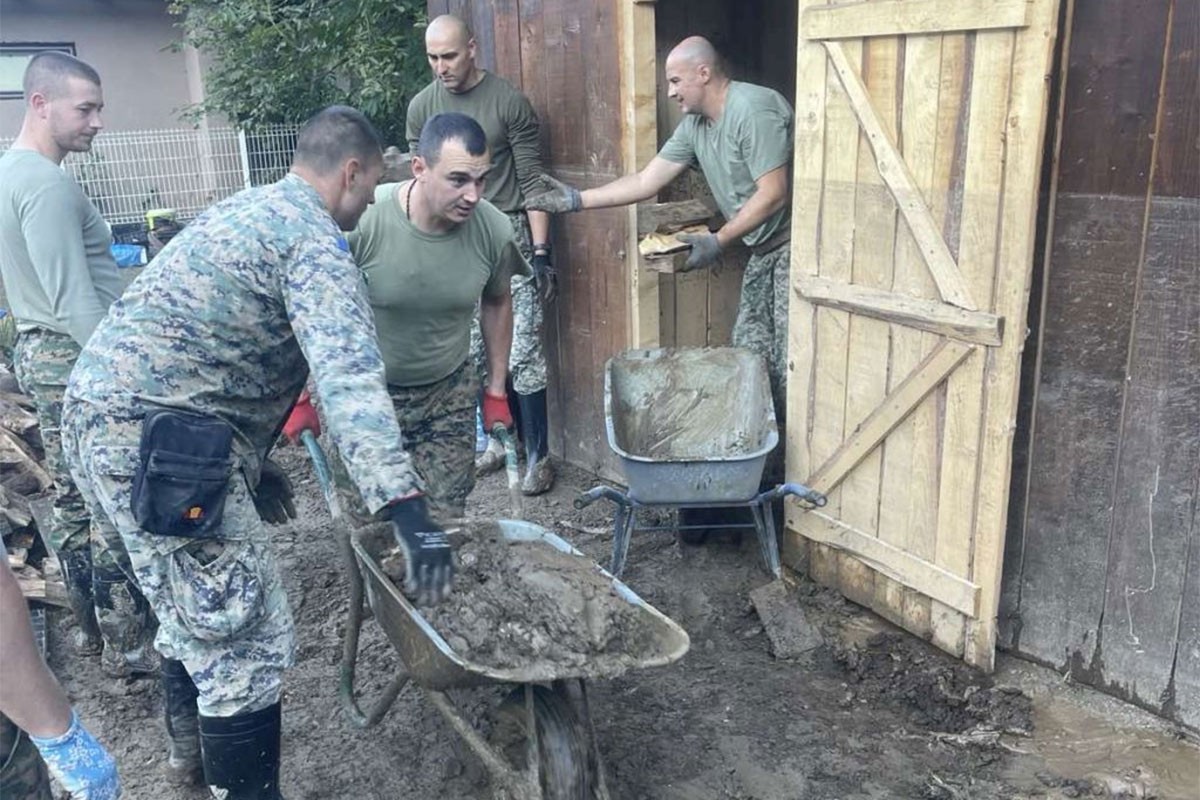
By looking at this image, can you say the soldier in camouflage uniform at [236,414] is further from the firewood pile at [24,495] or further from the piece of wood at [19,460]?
the piece of wood at [19,460]

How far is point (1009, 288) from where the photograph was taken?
3.23 meters

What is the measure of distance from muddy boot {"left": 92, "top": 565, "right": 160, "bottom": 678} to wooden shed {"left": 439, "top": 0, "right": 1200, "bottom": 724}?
101 inches

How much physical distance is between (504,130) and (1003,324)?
284cm

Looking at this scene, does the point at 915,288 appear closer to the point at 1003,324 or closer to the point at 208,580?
the point at 1003,324

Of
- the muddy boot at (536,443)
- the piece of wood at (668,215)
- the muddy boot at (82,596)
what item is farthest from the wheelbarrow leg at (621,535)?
the muddy boot at (82,596)

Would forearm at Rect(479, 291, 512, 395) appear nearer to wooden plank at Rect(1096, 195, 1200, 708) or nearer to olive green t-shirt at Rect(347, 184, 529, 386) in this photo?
olive green t-shirt at Rect(347, 184, 529, 386)

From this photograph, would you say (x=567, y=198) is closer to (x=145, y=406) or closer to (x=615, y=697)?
(x=615, y=697)

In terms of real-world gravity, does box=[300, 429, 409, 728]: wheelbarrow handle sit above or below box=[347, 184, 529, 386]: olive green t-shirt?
below

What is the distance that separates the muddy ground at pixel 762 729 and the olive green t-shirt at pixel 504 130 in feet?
7.51

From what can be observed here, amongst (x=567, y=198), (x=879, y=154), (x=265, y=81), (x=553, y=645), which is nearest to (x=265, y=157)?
(x=265, y=81)

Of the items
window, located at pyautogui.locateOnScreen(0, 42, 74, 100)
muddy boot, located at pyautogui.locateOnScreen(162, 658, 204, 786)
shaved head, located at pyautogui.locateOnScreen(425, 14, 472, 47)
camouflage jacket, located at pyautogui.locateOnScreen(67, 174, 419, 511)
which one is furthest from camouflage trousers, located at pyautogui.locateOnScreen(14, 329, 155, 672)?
window, located at pyautogui.locateOnScreen(0, 42, 74, 100)

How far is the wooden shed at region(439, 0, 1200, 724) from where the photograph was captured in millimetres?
3037

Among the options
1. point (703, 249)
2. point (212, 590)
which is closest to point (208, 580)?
point (212, 590)

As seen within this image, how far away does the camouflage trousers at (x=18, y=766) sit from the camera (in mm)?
2217
